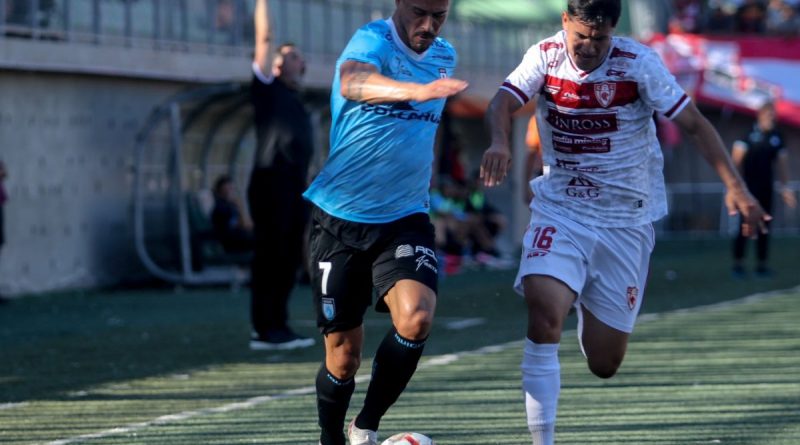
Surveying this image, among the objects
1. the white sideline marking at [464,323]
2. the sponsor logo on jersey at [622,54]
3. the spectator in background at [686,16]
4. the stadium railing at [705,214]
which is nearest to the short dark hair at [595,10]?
the sponsor logo on jersey at [622,54]

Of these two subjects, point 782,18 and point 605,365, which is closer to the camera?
point 605,365

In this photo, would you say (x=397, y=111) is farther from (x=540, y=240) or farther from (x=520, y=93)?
(x=540, y=240)

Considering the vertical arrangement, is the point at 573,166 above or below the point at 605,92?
below

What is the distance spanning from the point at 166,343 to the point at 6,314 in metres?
3.33

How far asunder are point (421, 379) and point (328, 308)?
3005 mm

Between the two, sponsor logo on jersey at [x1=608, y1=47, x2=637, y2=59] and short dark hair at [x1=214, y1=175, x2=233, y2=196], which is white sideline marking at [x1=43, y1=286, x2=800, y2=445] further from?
short dark hair at [x1=214, y1=175, x2=233, y2=196]

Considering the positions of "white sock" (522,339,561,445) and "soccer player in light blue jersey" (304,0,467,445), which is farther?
"soccer player in light blue jersey" (304,0,467,445)

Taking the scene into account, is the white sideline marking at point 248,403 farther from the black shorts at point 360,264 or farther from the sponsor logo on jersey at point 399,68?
the sponsor logo on jersey at point 399,68

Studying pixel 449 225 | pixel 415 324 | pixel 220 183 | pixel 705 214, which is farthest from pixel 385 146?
pixel 705 214

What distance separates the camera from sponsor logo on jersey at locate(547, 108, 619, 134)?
6.23 metres

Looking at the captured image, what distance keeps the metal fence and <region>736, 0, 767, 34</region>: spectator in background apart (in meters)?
10.0

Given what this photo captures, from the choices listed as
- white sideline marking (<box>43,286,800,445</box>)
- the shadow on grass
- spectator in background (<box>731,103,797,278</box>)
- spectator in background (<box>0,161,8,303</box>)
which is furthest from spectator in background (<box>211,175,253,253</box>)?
spectator in background (<box>731,103,797,278</box>)

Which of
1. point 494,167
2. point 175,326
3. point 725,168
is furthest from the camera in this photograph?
point 175,326

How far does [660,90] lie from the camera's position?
6.15 meters
